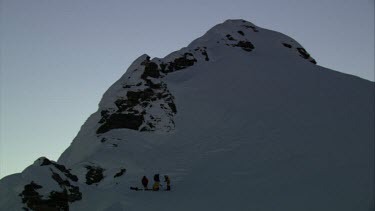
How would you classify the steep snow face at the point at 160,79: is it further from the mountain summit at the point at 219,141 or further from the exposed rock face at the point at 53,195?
the exposed rock face at the point at 53,195

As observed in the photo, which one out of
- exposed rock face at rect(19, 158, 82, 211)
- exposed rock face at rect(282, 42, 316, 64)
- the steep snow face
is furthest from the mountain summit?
exposed rock face at rect(282, 42, 316, 64)

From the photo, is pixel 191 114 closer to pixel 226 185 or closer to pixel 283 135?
pixel 283 135

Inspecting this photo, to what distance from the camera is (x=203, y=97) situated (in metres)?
51.9

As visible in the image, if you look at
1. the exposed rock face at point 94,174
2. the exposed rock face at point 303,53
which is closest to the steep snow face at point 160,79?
the exposed rock face at point 303,53

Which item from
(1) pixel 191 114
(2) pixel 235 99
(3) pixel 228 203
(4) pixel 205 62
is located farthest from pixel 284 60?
(3) pixel 228 203

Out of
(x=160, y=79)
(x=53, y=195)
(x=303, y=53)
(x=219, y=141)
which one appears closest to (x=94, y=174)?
(x=219, y=141)

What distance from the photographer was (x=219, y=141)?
4259 centimetres

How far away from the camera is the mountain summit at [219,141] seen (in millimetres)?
27984

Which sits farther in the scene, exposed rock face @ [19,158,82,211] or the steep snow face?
the steep snow face

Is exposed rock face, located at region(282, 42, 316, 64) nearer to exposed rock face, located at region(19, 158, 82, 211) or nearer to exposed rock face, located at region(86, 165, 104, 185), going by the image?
exposed rock face, located at region(86, 165, 104, 185)

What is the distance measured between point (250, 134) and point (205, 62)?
20485 mm

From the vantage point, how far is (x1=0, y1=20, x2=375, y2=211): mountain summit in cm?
2798

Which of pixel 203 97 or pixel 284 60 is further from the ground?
pixel 284 60

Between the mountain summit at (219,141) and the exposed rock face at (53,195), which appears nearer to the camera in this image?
the exposed rock face at (53,195)
